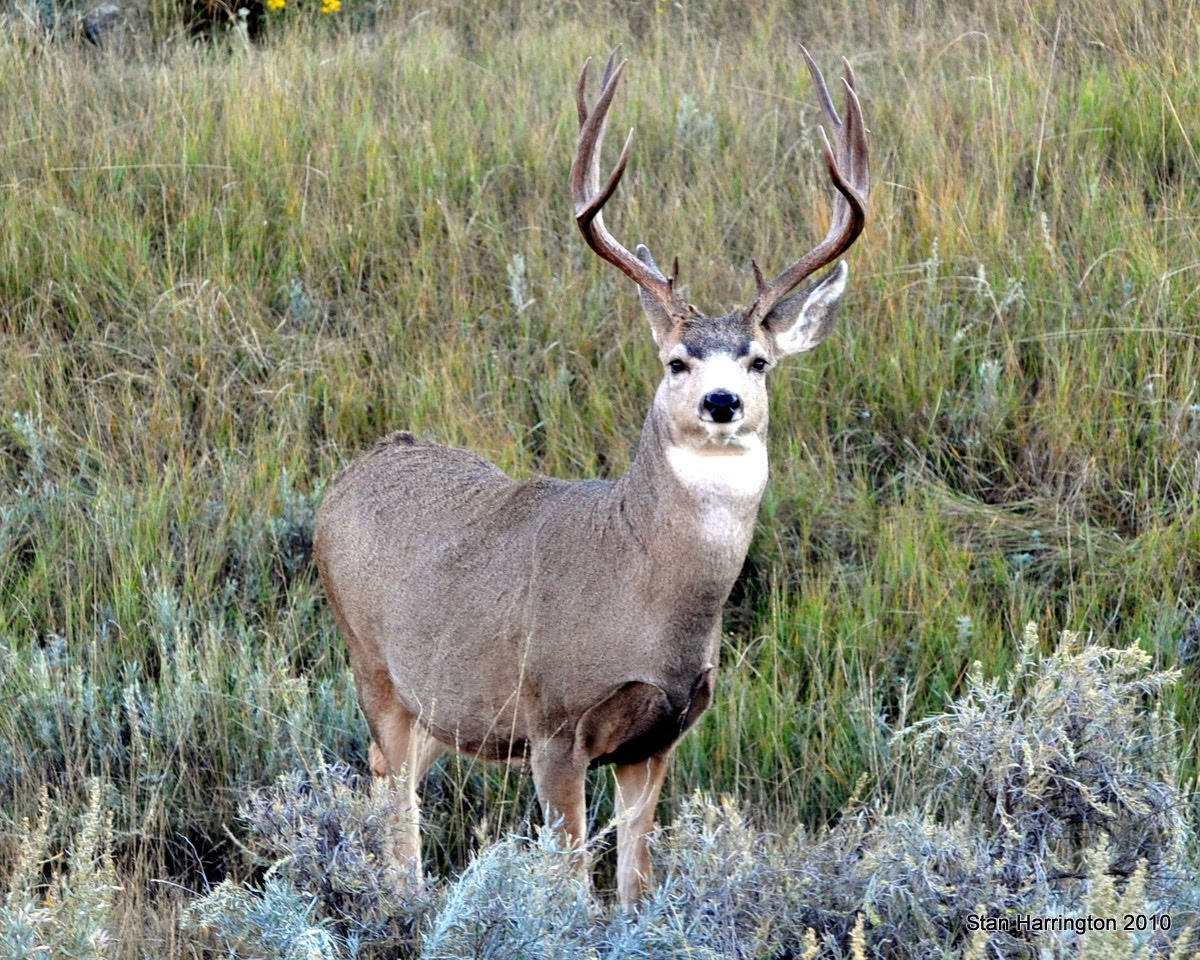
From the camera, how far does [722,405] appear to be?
171 inches

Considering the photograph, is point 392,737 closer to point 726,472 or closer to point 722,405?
point 726,472

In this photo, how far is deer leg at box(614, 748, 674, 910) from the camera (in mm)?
4801

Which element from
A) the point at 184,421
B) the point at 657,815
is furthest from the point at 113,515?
the point at 657,815

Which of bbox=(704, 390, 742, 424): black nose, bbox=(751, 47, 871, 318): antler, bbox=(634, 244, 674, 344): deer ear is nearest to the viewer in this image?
bbox=(704, 390, 742, 424): black nose

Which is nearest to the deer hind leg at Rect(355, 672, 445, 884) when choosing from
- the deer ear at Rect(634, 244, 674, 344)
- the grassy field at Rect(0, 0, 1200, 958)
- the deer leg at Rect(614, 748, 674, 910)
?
the grassy field at Rect(0, 0, 1200, 958)

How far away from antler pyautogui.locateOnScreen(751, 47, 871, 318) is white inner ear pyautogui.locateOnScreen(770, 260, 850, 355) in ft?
0.14

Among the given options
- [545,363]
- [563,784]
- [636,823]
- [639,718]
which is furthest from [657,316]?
[545,363]

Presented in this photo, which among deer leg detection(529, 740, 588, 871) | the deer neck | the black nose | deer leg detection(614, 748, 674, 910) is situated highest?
the black nose

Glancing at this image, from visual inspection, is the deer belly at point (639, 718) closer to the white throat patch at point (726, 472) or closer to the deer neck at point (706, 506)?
the deer neck at point (706, 506)

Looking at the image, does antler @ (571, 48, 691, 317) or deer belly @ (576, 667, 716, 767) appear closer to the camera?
deer belly @ (576, 667, 716, 767)

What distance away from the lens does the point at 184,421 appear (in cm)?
682

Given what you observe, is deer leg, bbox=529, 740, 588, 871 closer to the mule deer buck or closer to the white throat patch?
the mule deer buck

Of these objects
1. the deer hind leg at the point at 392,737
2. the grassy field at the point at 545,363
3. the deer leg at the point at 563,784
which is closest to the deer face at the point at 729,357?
the deer leg at the point at 563,784

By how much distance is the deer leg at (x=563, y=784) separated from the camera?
14.9 feet
